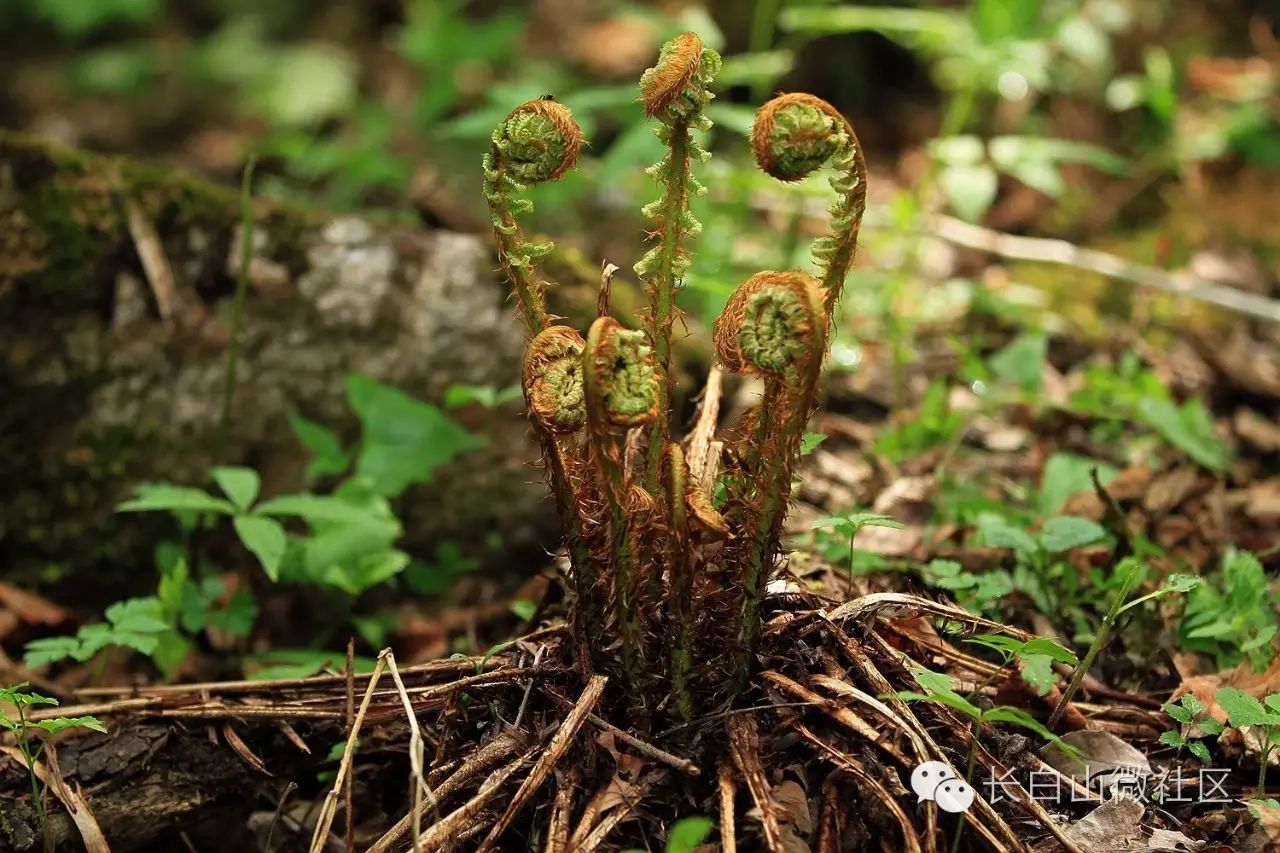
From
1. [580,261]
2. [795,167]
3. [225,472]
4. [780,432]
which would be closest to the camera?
[795,167]

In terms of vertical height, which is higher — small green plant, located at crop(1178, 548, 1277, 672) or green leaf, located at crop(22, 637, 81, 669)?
small green plant, located at crop(1178, 548, 1277, 672)

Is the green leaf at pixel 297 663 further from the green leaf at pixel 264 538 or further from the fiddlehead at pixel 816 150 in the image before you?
the fiddlehead at pixel 816 150

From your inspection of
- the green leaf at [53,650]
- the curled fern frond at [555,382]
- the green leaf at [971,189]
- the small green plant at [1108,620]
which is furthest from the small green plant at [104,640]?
the green leaf at [971,189]

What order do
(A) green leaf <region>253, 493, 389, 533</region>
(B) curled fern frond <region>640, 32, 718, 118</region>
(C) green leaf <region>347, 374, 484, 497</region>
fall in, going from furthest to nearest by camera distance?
(C) green leaf <region>347, 374, 484, 497</region> < (A) green leaf <region>253, 493, 389, 533</region> < (B) curled fern frond <region>640, 32, 718, 118</region>

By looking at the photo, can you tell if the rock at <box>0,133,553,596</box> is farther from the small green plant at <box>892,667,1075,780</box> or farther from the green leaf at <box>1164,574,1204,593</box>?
the green leaf at <box>1164,574,1204,593</box>

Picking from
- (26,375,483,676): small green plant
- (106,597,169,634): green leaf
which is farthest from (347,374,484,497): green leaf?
(106,597,169,634): green leaf

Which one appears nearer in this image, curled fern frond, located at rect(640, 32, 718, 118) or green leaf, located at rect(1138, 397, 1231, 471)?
curled fern frond, located at rect(640, 32, 718, 118)

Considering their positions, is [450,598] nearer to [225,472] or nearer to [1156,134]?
[225,472]

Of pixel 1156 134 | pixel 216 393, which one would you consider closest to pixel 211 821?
pixel 216 393
